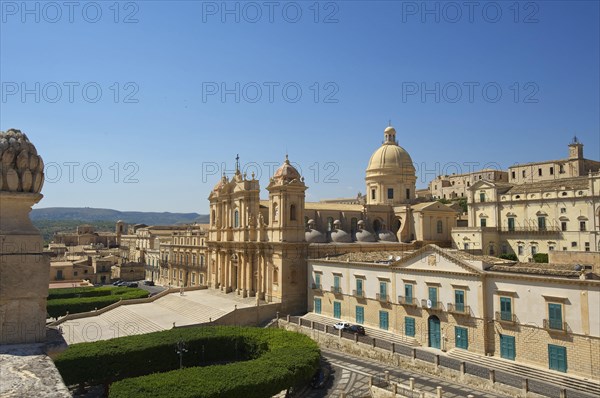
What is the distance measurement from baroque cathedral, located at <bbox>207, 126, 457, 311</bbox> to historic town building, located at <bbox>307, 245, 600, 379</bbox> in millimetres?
6879

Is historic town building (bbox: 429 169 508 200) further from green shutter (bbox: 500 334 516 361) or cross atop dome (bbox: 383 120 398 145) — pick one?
green shutter (bbox: 500 334 516 361)

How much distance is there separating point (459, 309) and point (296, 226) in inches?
741

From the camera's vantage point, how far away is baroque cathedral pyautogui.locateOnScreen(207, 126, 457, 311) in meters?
43.7

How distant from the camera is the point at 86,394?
25.1 m

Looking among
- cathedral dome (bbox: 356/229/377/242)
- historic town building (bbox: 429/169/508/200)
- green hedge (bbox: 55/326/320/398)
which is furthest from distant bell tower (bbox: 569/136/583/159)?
green hedge (bbox: 55/326/320/398)

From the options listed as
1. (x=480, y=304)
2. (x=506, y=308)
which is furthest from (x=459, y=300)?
(x=506, y=308)

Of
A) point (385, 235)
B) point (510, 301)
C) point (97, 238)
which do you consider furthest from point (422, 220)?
point (97, 238)

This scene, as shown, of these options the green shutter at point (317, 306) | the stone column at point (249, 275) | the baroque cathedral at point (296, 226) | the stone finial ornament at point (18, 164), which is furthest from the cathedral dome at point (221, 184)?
the stone finial ornament at point (18, 164)

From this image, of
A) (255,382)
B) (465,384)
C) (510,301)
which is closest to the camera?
(255,382)

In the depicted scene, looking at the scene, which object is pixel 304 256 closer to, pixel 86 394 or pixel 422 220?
pixel 422 220

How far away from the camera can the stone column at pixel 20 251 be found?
6.68 meters

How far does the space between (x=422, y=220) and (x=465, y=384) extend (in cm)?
3057

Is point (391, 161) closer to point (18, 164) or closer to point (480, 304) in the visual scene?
point (480, 304)

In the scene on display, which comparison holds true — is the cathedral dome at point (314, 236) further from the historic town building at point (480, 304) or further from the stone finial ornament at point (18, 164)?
the stone finial ornament at point (18, 164)
